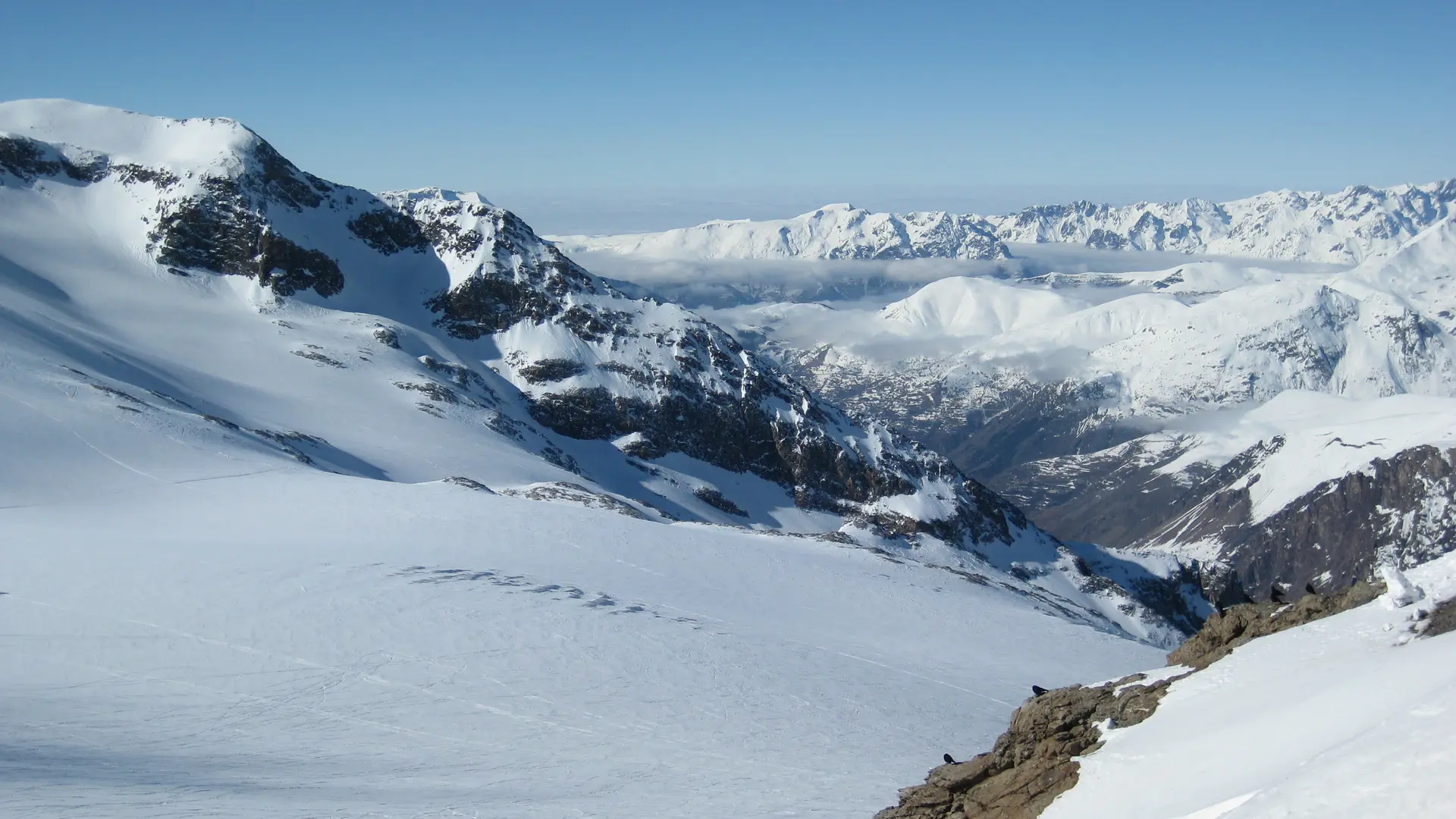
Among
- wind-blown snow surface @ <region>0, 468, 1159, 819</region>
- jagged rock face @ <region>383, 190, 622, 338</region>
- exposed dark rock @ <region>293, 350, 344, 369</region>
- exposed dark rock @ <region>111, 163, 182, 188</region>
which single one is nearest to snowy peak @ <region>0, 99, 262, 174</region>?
exposed dark rock @ <region>111, 163, 182, 188</region>

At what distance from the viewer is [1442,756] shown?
12.5m

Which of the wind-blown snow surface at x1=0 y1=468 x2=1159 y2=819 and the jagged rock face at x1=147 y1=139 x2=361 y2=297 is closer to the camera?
the wind-blown snow surface at x1=0 y1=468 x2=1159 y2=819

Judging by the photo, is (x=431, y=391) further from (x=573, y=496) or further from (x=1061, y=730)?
(x=1061, y=730)

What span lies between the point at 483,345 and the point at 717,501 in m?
53.4

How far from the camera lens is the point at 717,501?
510 feet

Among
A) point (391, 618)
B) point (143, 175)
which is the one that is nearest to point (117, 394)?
point (391, 618)

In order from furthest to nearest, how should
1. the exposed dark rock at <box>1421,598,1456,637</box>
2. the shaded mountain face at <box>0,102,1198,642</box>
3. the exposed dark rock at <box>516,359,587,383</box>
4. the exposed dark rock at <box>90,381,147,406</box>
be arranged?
the exposed dark rock at <box>516,359,587,383</box> < the shaded mountain face at <box>0,102,1198,642</box> < the exposed dark rock at <box>90,381,147,406</box> < the exposed dark rock at <box>1421,598,1456,637</box>

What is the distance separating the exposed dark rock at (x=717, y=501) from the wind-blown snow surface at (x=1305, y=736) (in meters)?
134

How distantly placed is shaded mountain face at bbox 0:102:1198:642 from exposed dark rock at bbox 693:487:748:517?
1.44 feet

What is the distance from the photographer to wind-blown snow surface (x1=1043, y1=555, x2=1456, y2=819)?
12.6 m

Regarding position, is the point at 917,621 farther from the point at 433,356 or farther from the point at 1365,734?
the point at 433,356

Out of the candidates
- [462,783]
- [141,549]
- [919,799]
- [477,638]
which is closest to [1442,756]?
[919,799]

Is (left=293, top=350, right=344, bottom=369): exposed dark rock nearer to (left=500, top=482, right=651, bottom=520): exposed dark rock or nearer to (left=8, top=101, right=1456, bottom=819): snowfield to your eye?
(left=8, top=101, right=1456, bottom=819): snowfield

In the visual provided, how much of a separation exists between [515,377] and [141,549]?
12446 cm
